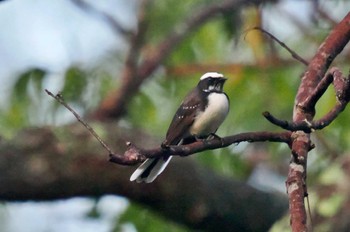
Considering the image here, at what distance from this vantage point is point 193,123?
4055 millimetres

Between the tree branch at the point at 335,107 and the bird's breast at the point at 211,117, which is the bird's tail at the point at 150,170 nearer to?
the bird's breast at the point at 211,117

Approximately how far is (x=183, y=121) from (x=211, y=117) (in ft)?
0.32

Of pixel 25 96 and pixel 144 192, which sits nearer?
pixel 144 192

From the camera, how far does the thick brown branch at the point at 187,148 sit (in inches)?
108

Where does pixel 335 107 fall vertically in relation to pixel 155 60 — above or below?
below

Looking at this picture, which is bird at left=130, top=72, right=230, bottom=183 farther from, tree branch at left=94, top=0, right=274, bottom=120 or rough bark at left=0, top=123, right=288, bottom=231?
tree branch at left=94, top=0, right=274, bottom=120

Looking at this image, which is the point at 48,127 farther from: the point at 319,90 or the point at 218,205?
the point at 319,90

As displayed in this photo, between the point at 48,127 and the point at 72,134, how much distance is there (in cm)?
12

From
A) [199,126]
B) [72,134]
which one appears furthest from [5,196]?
[199,126]

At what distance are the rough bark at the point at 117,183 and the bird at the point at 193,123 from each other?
166 centimetres

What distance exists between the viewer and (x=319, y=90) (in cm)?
312

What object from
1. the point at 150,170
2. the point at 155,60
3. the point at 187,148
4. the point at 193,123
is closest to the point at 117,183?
the point at 155,60

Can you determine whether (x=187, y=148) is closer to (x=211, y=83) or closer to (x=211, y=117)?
(x=211, y=117)

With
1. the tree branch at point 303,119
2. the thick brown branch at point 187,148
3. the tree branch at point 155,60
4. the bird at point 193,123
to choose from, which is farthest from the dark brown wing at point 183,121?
the tree branch at point 155,60
